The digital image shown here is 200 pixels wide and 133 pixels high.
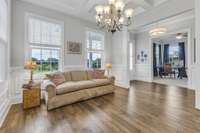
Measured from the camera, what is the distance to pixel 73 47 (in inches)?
188

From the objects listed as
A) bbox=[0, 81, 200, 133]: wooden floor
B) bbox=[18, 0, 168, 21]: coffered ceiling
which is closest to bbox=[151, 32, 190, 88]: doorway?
bbox=[18, 0, 168, 21]: coffered ceiling

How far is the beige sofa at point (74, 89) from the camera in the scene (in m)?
2.98

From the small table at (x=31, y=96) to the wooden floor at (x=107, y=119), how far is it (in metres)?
0.21

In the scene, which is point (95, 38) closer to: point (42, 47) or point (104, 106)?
point (42, 47)

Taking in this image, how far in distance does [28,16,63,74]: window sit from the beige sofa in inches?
32.4

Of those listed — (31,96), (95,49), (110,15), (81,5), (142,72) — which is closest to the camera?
(110,15)

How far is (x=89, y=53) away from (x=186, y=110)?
405 cm

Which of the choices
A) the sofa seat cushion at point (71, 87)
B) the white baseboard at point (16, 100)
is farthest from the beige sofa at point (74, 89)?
the white baseboard at point (16, 100)

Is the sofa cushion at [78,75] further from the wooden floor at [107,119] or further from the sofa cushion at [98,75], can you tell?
the wooden floor at [107,119]

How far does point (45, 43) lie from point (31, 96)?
6.28 ft

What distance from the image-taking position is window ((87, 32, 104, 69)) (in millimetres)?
5395

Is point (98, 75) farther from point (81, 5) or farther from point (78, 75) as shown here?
point (81, 5)

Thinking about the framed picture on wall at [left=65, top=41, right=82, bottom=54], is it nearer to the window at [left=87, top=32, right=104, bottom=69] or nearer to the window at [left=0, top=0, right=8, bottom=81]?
the window at [left=87, top=32, right=104, bottom=69]

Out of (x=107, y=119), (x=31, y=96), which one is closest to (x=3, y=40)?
(x=31, y=96)
